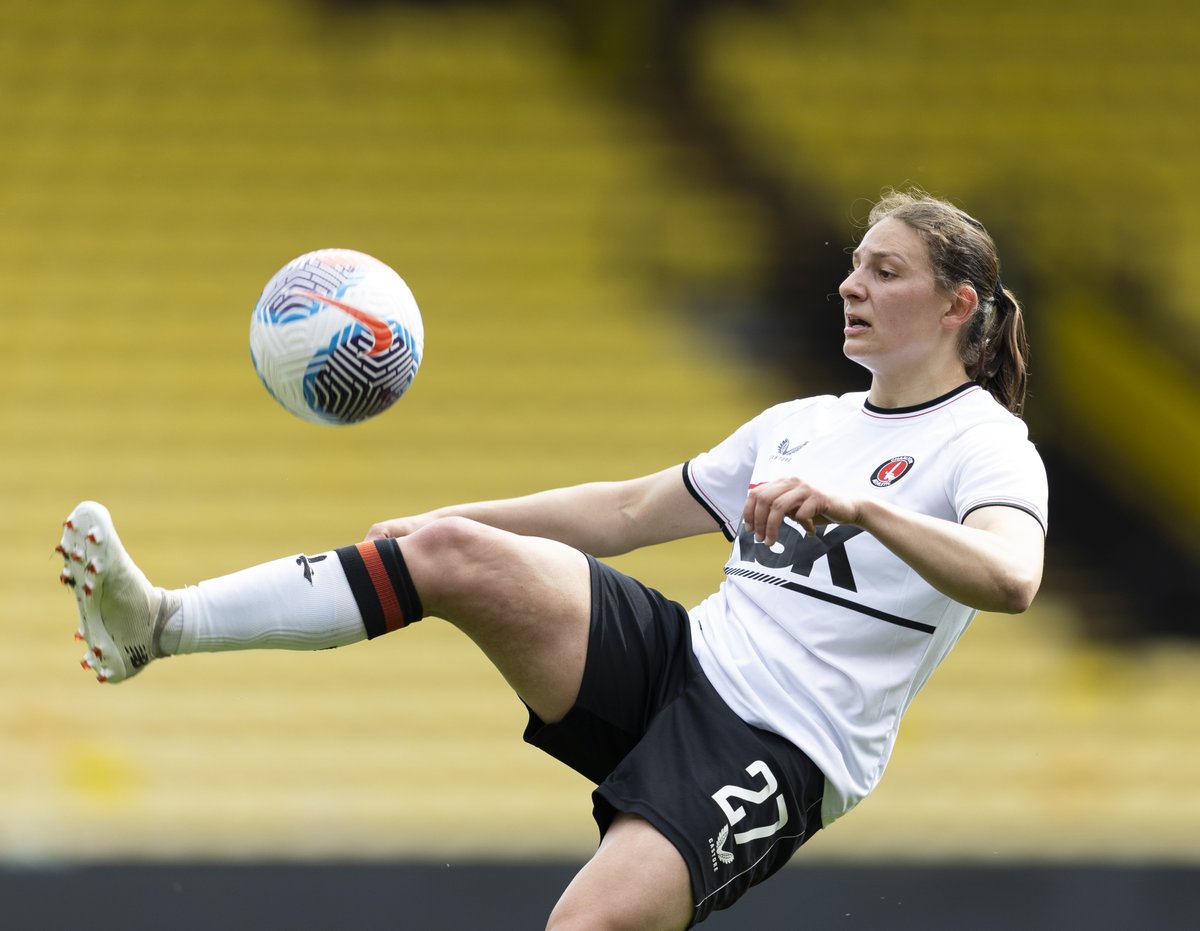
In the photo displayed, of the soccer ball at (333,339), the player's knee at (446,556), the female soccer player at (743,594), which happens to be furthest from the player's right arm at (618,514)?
the player's knee at (446,556)

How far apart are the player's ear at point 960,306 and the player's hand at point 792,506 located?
0.85 m

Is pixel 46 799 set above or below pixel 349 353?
below

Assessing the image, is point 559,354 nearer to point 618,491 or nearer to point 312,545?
point 312,545

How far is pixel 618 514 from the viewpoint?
12.6 feet

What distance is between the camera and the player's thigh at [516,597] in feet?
10.1

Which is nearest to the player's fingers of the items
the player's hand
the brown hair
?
the player's hand

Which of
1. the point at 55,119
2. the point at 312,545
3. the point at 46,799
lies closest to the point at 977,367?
the point at 312,545

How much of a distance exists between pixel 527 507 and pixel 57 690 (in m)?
3.86

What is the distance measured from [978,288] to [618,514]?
960 mm

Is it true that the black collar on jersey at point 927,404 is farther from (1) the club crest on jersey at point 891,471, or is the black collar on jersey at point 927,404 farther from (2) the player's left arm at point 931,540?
(2) the player's left arm at point 931,540

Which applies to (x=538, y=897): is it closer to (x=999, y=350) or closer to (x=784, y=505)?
(x=999, y=350)

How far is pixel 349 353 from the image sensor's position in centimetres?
336

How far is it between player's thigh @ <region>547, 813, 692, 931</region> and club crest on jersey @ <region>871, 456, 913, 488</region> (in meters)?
0.84

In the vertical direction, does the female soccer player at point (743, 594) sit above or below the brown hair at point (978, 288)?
below
